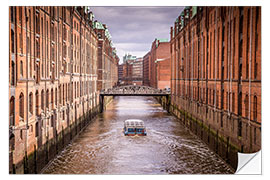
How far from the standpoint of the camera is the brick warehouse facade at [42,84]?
13648 mm

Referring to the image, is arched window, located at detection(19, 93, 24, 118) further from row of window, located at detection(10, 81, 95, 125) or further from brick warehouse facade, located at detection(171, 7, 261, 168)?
brick warehouse facade, located at detection(171, 7, 261, 168)

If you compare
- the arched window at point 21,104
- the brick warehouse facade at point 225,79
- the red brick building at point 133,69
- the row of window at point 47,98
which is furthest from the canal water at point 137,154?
the red brick building at point 133,69

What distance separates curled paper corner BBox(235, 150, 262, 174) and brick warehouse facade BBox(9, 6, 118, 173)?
9.41 metres

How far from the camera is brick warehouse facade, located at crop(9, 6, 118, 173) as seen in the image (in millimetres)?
13648

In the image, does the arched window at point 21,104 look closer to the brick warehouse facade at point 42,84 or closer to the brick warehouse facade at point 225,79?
the brick warehouse facade at point 42,84

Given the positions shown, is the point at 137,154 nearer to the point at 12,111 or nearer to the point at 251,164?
the point at 251,164

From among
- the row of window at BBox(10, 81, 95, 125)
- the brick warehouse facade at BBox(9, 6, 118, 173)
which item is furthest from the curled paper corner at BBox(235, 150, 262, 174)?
the row of window at BBox(10, 81, 95, 125)

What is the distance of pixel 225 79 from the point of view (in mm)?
19812

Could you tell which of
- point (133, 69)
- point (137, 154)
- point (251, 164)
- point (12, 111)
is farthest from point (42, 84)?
point (133, 69)

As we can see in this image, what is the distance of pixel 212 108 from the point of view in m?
22.5

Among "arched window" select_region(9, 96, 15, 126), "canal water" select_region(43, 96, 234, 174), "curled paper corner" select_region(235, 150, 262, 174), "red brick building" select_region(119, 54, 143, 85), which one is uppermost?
"red brick building" select_region(119, 54, 143, 85)

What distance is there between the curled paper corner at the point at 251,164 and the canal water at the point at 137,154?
335 centimetres
